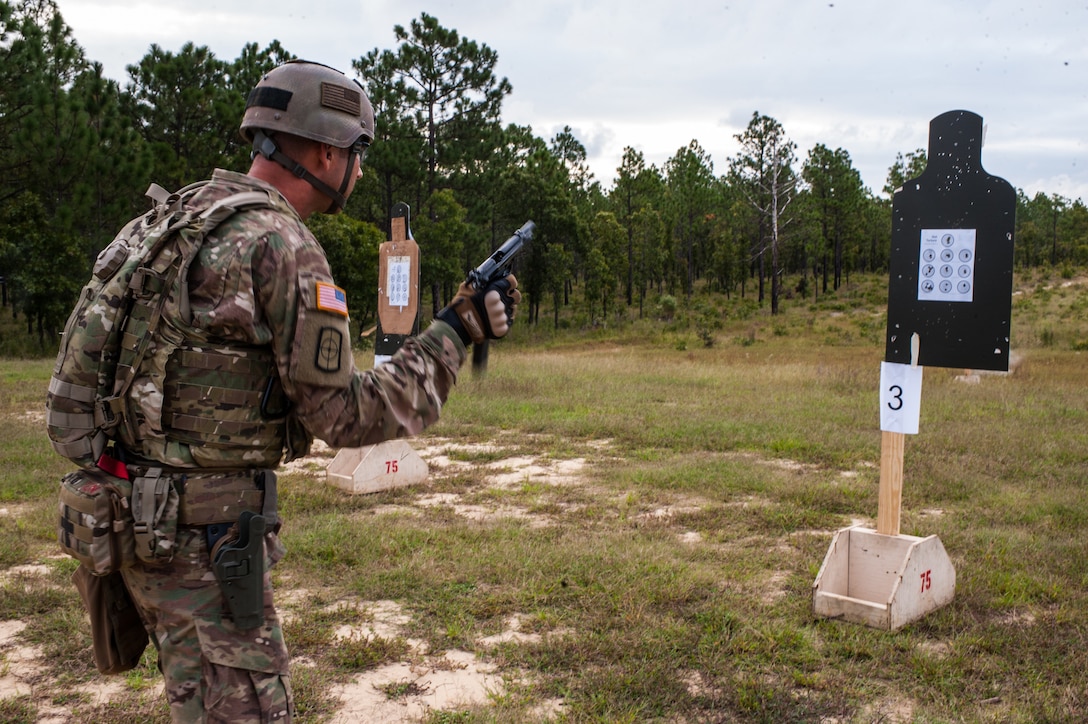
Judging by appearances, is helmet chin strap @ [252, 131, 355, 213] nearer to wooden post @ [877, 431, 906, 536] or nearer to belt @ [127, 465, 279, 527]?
belt @ [127, 465, 279, 527]

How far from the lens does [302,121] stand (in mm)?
2068

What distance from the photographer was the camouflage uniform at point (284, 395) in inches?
72.9

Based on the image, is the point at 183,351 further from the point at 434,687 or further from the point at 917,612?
the point at 917,612

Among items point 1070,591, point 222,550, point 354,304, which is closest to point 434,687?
point 222,550

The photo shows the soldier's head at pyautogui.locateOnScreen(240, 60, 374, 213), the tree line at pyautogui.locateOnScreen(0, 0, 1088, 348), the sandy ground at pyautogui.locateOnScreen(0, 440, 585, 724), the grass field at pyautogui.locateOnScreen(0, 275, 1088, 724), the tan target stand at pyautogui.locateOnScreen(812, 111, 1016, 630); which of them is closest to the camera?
the soldier's head at pyautogui.locateOnScreen(240, 60, 374, 213)

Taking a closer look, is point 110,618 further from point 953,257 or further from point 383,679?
point 953,257

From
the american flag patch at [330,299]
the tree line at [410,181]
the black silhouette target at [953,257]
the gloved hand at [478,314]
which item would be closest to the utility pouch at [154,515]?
the american flag patch at [330,299]

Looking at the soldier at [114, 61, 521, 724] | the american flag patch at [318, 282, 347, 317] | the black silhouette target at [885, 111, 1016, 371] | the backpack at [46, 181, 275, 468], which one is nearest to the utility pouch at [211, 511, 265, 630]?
the soldier at [114, 61, 521, 724]

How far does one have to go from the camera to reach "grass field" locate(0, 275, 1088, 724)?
344cm

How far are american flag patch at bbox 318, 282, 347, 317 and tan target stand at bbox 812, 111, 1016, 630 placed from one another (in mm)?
3171

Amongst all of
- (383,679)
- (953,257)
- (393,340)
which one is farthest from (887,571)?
(393,340)

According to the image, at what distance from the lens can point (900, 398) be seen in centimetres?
444

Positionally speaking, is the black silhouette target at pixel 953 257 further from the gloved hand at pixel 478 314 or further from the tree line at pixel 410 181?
the tree line at pixel 410 181

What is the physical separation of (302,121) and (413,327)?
5.32m
